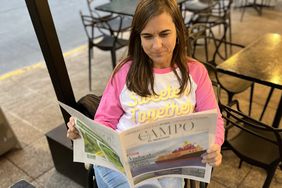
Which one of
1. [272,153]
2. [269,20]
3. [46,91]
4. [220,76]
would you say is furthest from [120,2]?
[269,20]

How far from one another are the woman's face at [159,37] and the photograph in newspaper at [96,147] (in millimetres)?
350

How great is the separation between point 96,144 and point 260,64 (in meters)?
1.13

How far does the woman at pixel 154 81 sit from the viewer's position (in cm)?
93

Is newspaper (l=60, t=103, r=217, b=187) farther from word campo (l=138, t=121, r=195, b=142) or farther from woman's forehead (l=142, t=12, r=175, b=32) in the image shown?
woman's forehead (l=142, t=12, r=175, b=32)

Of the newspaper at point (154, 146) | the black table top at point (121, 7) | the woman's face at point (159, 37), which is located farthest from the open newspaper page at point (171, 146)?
the black table top at point (121, 7)

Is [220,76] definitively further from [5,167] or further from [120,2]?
[5,167]

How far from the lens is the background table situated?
1.44 m

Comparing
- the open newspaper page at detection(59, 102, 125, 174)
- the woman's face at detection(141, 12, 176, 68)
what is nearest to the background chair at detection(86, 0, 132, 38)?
the woman's face at detection(141, 12, 176, 68)

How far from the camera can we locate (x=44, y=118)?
237 cm

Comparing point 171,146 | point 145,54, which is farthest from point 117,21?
point 171,146

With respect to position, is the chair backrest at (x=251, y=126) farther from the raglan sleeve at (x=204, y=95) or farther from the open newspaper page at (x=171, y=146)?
the open newspaper page at (x=171, y=146)

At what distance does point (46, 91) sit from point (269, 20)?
3.60m

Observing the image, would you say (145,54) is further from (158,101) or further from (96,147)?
(96,147)

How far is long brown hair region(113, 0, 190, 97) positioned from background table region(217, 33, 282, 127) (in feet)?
1.94
